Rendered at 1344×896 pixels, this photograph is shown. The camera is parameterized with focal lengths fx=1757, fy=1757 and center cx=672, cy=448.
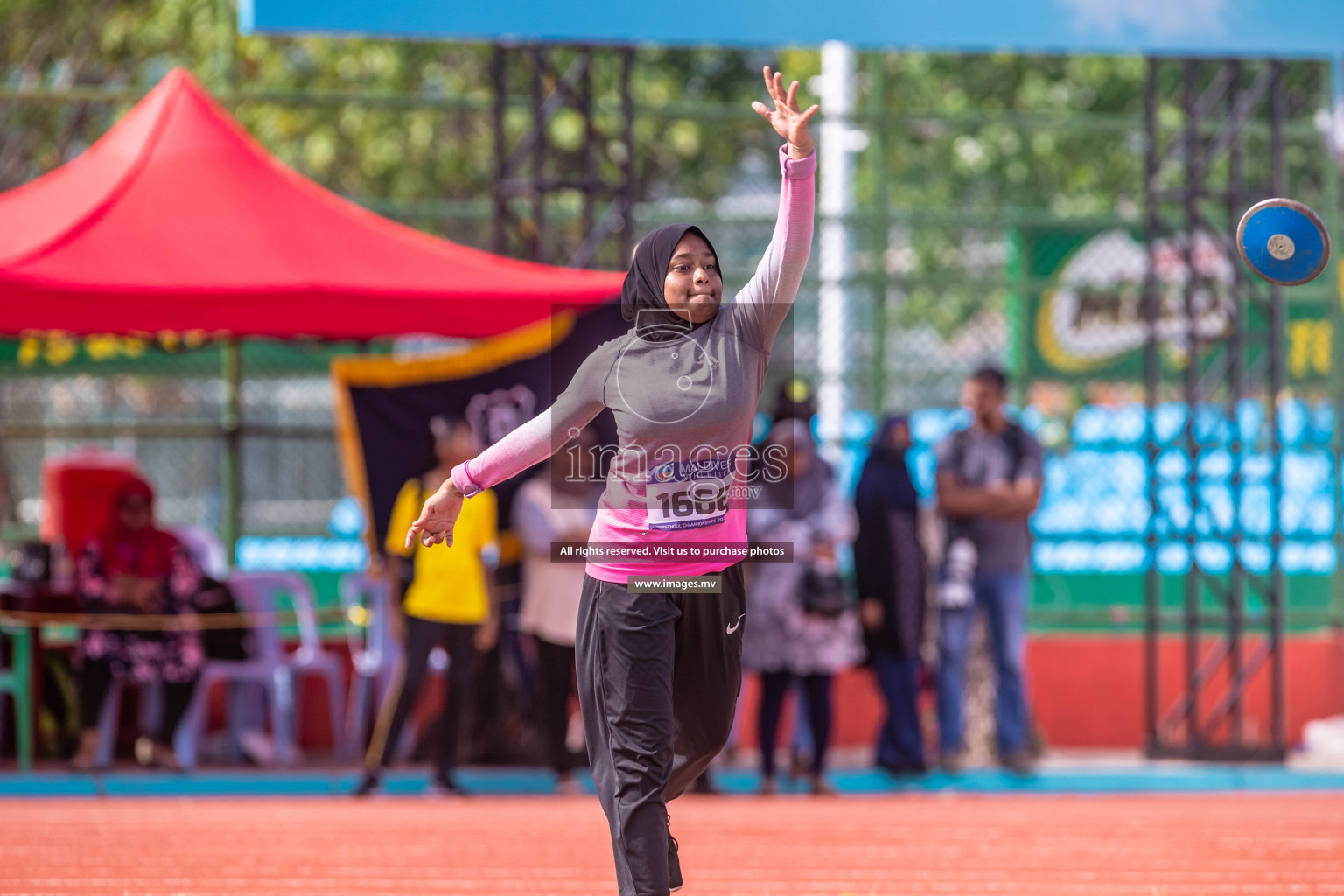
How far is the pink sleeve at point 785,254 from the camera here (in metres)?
4.25

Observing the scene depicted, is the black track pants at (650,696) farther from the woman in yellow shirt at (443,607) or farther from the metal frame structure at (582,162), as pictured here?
the metal frame structure at (582,162)

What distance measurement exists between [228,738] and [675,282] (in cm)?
670

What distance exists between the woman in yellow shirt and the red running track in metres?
0.30

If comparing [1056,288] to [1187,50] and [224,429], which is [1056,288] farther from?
[224,429]

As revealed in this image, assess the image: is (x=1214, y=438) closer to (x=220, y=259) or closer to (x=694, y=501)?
(x=220, y=259)

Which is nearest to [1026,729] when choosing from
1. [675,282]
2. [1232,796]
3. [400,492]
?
[1232,796]

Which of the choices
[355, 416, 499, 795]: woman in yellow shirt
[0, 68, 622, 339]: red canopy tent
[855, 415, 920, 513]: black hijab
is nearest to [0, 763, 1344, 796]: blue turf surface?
[355, 416, 499, 795]: woman in yellow shirt

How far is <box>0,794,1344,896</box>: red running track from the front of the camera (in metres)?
6.25

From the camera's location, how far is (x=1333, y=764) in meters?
10.5

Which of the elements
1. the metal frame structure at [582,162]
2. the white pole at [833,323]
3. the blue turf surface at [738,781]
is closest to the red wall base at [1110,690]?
the blue turf surface at [738,781]

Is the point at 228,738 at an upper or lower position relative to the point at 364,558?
lower

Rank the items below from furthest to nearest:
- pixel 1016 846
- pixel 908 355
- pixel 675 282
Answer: pixel 908 355, pixel 1016 846, pixel 675 282

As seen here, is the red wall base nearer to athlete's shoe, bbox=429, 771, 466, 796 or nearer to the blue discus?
athlete's shoe, bbox=429, 771, 466, 796

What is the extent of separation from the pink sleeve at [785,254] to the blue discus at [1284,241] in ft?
4.63
